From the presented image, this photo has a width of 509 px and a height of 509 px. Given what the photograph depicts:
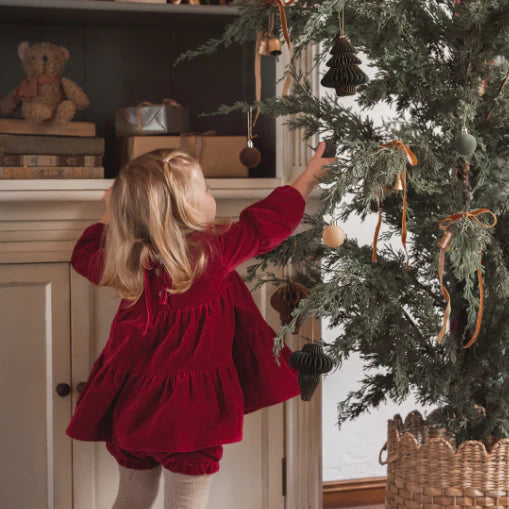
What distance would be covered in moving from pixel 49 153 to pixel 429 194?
0.95 m

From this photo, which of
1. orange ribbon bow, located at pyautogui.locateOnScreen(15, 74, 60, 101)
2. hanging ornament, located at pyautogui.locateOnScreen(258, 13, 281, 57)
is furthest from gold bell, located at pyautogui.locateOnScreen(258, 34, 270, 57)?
orange ribbon bow, located at pyautogui.locateOnScreen(15, 74, 60, 101)

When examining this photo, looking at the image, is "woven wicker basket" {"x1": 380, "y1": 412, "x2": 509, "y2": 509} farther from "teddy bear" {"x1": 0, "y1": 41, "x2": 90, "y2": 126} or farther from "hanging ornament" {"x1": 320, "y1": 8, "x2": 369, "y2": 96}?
"teddy bear" {"x1": 0, "y1": 41, "x2": 90, "y2": 126}

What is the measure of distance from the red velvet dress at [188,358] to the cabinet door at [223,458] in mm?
145

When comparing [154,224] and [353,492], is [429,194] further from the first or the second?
[353,492]

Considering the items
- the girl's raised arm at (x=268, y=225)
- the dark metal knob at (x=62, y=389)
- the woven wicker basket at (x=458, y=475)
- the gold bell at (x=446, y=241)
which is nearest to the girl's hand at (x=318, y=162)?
the girl's raised arm at (x=268, y=225)

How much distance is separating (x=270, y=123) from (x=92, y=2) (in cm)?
54

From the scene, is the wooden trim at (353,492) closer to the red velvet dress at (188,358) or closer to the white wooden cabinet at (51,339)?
the white wooden cabinet at (51,339)

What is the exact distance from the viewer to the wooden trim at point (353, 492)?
7.49 feet

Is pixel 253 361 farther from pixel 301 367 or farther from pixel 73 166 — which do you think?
pixel 73 166

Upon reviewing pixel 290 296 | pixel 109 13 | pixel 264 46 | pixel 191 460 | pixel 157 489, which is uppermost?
pixel 109 13

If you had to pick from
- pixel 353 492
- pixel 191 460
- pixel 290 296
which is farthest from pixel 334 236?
pixel 353 492

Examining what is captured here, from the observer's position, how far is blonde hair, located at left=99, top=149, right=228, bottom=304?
1.45 m

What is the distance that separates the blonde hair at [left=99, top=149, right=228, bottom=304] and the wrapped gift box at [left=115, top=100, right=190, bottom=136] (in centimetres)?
32

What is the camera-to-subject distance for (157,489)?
170 centimetres
